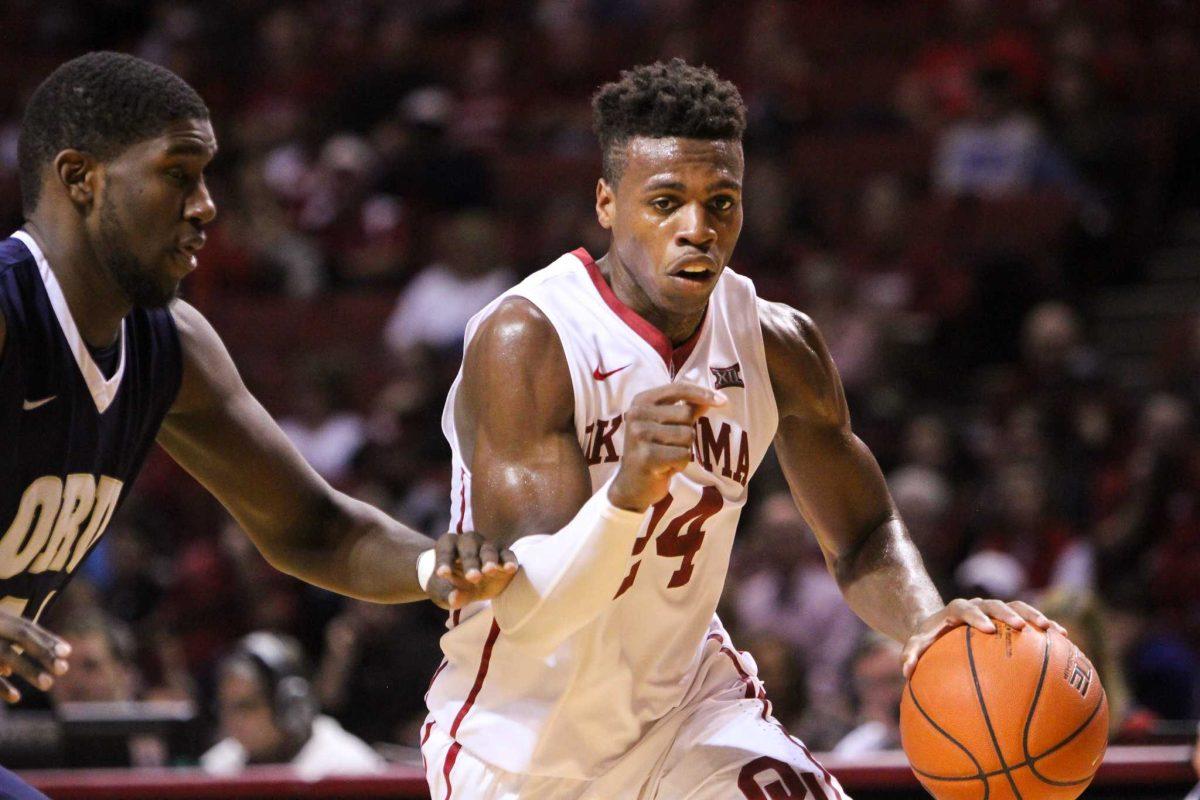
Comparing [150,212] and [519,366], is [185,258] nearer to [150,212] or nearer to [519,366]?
[150,212]

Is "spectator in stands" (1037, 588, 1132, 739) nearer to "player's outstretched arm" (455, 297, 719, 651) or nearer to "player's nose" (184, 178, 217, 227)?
"player's outstretched arm" (455, 297, 719, 651)

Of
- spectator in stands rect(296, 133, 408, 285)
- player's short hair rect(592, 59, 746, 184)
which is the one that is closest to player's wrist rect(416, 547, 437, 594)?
player's short hair rect(592, 59, 746, 184)

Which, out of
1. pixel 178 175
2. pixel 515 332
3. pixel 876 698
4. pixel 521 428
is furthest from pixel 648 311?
pixel 876 698

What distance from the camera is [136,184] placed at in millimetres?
3574

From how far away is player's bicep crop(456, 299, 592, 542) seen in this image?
3.34 metres

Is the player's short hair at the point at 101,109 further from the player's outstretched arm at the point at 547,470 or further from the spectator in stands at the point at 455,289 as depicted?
the spectator in stands at the point at 455,289

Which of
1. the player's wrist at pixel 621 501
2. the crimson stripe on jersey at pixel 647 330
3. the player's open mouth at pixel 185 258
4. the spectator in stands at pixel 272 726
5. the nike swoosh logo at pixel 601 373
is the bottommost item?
the spectator in stands at pixel 272 726

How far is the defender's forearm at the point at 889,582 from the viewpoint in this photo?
3744 millimetres

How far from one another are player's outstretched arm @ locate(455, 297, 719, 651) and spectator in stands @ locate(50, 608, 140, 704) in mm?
3896

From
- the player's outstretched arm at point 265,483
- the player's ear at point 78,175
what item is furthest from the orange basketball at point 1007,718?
the player's ear at point 78,175

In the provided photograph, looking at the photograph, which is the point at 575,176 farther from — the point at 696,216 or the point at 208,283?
the point at 696,216

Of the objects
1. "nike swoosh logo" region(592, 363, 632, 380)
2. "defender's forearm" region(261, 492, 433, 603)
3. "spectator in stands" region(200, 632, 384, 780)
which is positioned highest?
"nike swoosh logo" region(592, 363, 632, 380)

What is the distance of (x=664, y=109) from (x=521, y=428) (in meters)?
0.73

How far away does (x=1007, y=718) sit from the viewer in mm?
3379
